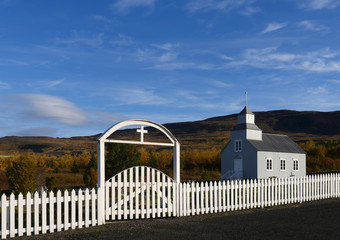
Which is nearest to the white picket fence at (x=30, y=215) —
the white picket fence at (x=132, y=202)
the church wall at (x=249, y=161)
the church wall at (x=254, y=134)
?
the white picket fence at (x=132, y=202)

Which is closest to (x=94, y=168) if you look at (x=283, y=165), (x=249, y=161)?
(x=249, y=161)

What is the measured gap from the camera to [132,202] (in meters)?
11.9

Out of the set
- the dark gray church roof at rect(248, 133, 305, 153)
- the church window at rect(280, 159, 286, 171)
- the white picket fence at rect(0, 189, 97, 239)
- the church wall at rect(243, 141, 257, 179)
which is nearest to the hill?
the dark gray church roof at rect(248, 133, 305, 153)

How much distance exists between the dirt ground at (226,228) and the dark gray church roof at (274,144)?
79.7 ft

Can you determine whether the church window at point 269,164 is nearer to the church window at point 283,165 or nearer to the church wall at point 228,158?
the church window at point 283,165

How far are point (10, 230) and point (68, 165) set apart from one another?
35.2 metres

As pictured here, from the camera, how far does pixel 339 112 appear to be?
15525 centimetres

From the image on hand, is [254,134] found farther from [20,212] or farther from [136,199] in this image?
[20,212]

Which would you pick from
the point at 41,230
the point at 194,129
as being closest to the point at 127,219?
the point at 41,230

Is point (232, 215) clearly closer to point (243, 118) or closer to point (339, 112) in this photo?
point (243, 118)

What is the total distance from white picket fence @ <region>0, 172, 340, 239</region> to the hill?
8524 cm

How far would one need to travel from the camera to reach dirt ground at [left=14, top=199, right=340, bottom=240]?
938 centimetres

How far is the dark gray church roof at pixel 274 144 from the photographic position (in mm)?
37416

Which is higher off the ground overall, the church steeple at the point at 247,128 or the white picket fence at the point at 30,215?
the church steeple at the point at 247,128
